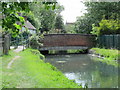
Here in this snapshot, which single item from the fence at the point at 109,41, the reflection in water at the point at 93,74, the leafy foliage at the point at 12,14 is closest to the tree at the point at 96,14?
the fence at the point at 109,41

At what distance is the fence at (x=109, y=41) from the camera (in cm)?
2398

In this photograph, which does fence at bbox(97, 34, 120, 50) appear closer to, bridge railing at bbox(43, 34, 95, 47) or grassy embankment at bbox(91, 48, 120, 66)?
Result: bridge railing at bbox(43, 34, 95, 47)

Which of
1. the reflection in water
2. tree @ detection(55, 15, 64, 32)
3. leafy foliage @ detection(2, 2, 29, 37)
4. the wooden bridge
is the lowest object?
the reflection in water

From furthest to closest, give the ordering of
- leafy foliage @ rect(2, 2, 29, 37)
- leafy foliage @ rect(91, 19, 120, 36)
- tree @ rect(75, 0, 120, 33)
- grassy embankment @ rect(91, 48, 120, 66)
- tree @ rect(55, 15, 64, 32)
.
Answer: tree @ rect(55, 15, 64, 32), tree @ rect(75, 0, 120, 33), leafy foliage @ rect(91, 19, 120, 36), grassy embankment @ rect(91, 48, 120, 66), leafy foliage @ rect(2, 2, 29, 37)

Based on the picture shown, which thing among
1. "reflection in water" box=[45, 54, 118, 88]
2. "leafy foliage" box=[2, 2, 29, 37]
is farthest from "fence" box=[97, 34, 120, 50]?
"leafy foliage" box=[2, 2, 29, 37]

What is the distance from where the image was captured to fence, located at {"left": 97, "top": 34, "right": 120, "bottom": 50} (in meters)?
24.0

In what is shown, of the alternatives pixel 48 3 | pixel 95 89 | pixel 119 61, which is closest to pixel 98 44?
pixel 119 61

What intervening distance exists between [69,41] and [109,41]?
6.77 meters

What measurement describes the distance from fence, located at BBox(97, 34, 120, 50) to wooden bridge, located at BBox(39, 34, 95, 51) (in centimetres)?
179

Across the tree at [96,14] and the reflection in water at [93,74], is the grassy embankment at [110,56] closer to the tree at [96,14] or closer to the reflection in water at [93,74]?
the reflection in water at [93,74]

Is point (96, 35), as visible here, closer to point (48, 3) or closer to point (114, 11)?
point (114, 11)

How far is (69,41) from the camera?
31.4m

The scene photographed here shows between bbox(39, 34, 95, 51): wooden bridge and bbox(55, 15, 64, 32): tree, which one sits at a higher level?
bbox(55, 15, 64, 32): tree

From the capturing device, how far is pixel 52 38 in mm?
30812
